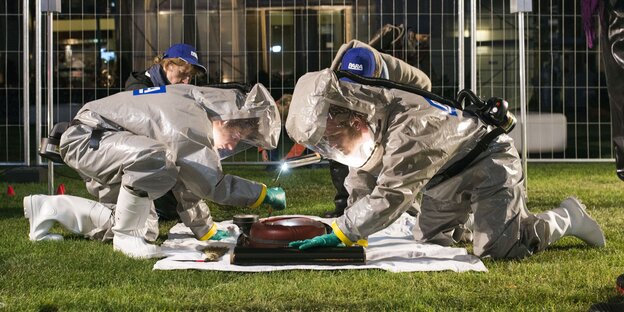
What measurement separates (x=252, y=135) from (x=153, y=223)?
103cm

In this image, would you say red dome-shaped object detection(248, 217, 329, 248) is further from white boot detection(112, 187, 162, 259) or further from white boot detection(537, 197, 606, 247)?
white boot detection(537, 197, 606, 247)

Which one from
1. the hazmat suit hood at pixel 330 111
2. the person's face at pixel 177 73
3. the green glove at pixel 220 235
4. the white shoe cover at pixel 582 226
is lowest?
the green glove at pixel 220 235

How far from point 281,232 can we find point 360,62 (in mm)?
1640

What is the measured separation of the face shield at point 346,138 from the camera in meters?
5.37

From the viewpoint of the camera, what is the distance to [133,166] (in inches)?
229

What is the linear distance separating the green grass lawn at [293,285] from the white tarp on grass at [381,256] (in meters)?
0.10

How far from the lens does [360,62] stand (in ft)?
22.6

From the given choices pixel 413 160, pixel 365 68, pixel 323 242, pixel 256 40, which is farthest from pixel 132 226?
pixel 256 40

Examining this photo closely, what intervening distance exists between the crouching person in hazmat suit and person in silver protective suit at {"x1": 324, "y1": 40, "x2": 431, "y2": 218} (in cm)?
104

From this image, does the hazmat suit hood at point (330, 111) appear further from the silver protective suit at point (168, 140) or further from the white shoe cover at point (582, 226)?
the white shoe cover at point (582, 226)

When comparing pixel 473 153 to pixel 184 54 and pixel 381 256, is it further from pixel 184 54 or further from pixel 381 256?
pixel 184 54

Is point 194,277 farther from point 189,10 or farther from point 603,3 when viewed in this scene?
point 189,10

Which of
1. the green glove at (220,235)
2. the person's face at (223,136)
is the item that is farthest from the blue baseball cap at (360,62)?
the green glove at (220,235)

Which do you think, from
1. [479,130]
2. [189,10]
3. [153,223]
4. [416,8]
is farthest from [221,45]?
[479,130]
